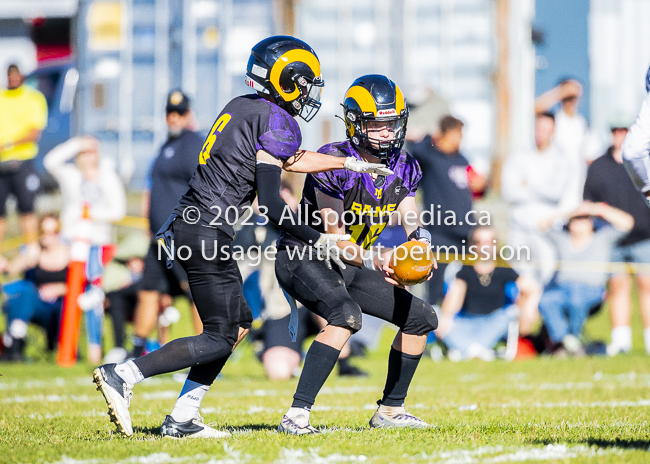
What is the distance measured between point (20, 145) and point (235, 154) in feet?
26.0

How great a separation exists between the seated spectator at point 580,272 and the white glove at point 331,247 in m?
6.05

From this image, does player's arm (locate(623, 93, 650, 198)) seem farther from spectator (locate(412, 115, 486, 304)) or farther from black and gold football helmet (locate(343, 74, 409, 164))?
spectator (locate(412, 115, 486, 304))

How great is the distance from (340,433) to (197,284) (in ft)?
3.52

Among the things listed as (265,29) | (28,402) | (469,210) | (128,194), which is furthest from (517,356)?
(128,194)

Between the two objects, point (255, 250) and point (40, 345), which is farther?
point (40, 345)

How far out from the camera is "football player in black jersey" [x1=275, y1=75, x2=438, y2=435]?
4859 mm

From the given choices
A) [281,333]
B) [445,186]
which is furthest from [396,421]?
[445,186]

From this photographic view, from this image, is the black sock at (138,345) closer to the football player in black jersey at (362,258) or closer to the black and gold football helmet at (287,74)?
the football player in black jersey at (362,258)

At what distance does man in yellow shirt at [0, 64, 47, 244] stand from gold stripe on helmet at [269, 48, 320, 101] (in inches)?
295

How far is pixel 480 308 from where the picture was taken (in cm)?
1016

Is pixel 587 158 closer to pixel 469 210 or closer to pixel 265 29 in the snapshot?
pixel 469 210

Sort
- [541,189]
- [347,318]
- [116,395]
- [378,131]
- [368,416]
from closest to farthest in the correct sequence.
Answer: [116,395], [347,318], [378,131], [368,416], [541,189]

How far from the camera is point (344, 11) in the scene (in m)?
16.5

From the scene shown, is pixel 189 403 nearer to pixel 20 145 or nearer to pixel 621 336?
pixel 621 336
